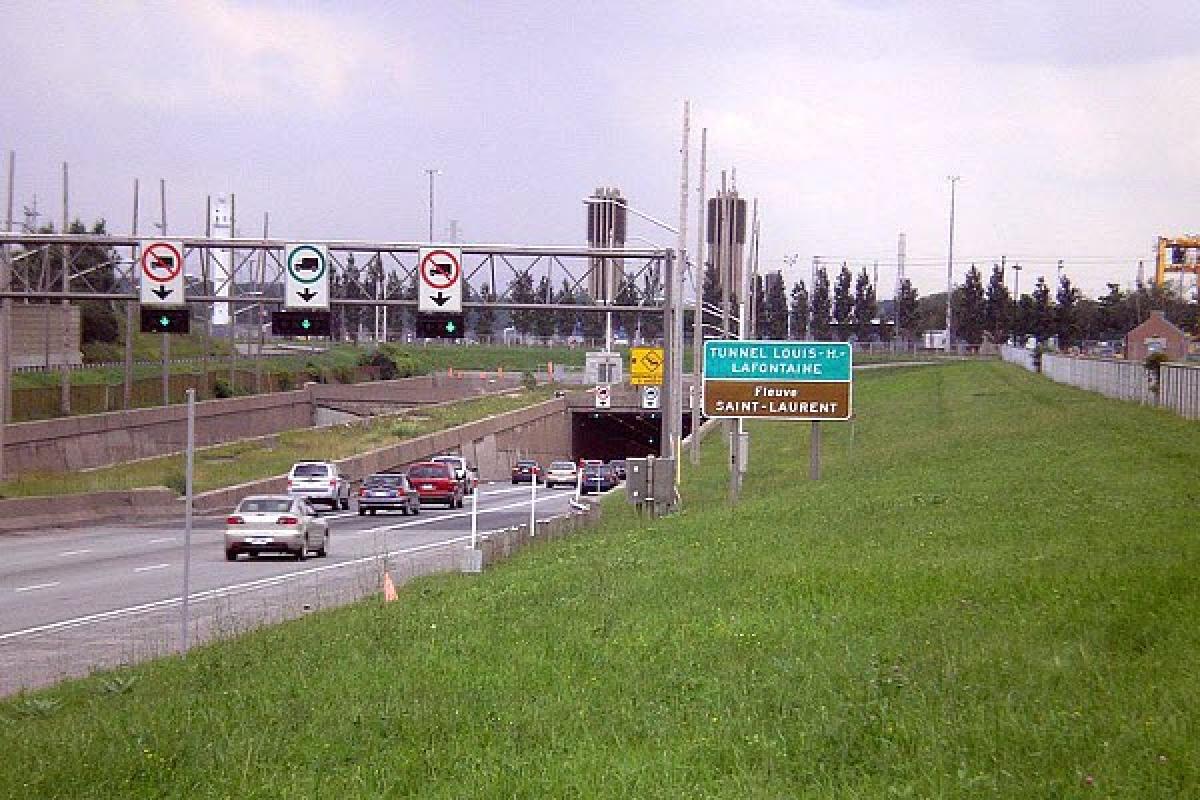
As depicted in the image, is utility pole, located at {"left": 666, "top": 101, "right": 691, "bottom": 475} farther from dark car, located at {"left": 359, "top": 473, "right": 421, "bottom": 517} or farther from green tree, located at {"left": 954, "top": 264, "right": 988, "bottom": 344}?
green tree, located at {"left": 954, "top": 264, "right": 988, "bottom": 344}

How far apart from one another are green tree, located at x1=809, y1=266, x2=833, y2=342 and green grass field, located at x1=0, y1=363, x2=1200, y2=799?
84033 millimetres

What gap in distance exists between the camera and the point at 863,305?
108562mm

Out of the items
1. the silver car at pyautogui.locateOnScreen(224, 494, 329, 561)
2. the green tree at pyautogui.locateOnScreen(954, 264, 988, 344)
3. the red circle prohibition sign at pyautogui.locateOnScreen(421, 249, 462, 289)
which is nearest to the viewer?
the silver car at pyautogui.locateOnScreen(224, 494, 329, 561)

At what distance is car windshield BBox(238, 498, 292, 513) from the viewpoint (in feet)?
118

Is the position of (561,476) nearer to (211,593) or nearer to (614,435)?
(614,435)

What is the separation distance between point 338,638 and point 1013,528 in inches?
338

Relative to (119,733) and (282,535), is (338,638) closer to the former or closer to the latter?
(119,733)

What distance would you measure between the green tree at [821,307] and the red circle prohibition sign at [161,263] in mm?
63939

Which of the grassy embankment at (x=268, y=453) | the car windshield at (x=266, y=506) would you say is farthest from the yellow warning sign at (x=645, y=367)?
the car windshield at (x=266, y=506)

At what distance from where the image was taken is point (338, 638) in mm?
15523

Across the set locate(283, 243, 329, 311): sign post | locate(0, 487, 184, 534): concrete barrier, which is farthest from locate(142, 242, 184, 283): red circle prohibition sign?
locate(0, 487, 184, 534): concrete barrier

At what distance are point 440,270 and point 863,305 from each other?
67.4 metres

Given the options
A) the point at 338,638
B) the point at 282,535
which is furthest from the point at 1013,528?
the point at 282,535

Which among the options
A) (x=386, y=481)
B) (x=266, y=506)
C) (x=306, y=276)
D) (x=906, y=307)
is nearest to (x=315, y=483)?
(x=386, y=481)
